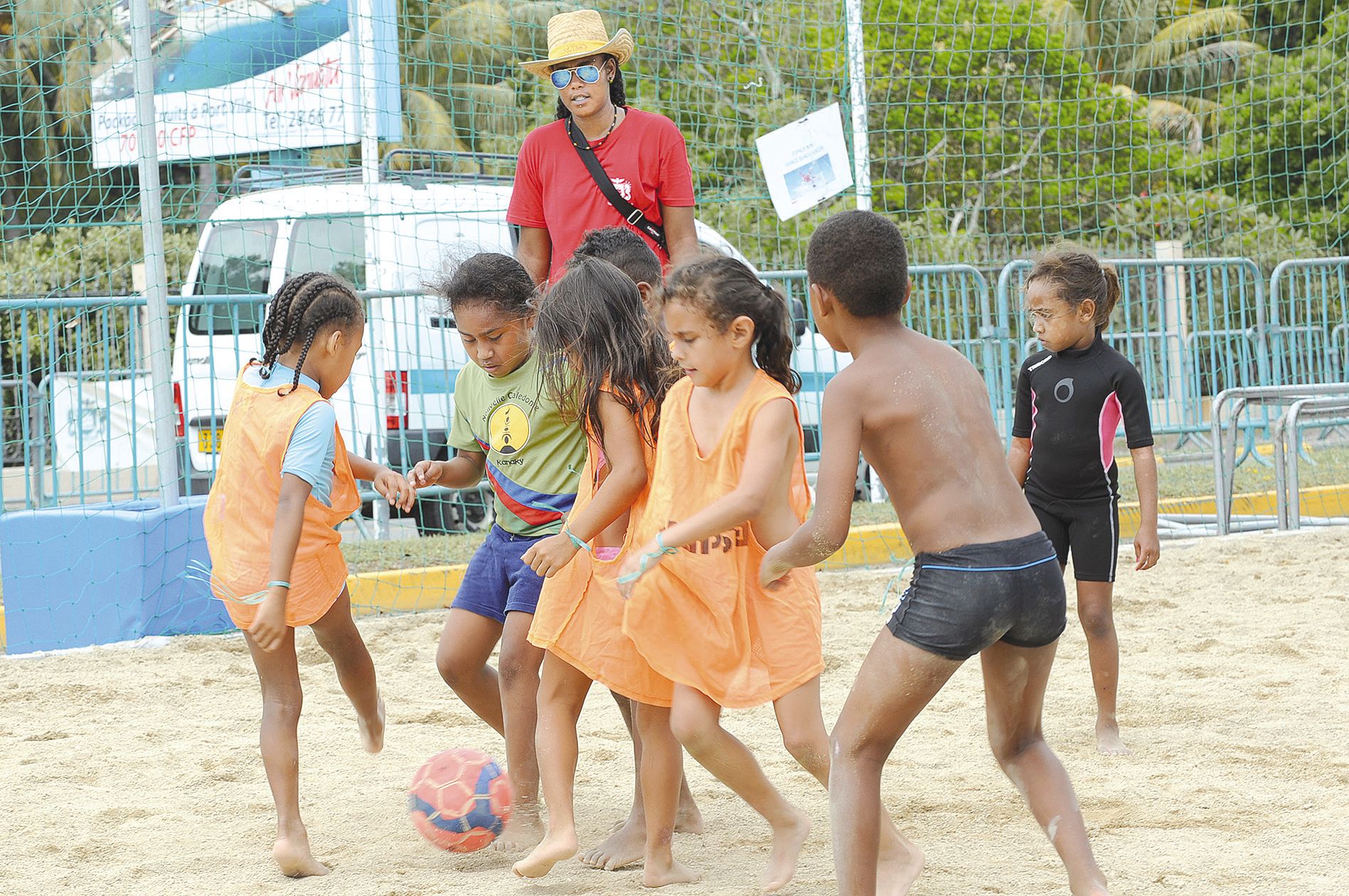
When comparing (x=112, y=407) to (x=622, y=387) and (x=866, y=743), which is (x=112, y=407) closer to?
(x=622, y=387)

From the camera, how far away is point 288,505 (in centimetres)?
315

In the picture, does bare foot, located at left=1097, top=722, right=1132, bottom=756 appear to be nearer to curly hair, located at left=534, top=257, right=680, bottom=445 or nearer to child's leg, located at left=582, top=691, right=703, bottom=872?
child's leg, located at left=582, top=691, right=703, bottom=872

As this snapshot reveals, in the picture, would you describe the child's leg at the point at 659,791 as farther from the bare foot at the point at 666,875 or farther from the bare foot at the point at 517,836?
the bare foot at the point at 517,836

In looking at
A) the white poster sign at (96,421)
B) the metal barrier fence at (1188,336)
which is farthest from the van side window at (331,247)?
the metal barrier fence at (1188,336)

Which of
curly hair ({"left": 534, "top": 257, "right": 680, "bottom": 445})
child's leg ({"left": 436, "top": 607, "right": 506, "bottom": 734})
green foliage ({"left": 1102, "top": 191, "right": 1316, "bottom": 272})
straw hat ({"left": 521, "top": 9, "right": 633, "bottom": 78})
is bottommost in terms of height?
child's leg ({"left": 436, "top": 607, "right": 506, "bottom": 734})

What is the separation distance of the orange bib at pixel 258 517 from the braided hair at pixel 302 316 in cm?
11

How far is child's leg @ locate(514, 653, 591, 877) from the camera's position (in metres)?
2.93

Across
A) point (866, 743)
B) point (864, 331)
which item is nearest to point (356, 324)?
point (864, 331)

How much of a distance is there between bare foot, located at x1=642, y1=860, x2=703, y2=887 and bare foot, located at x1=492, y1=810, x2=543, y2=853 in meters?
0.41

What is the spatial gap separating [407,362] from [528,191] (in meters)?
3.80

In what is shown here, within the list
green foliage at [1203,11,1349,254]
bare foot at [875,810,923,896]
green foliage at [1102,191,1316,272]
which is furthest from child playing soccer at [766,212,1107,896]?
green foliage at [1102,191,1316,272]

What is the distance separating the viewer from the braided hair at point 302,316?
3359 millimetres

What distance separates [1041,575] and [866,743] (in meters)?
0.45

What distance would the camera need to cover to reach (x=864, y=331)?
2.61m
